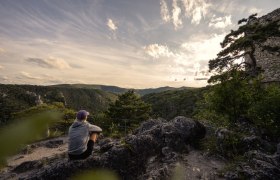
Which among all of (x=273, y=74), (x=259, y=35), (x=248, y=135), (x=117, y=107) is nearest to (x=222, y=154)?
(x=248, y=135)

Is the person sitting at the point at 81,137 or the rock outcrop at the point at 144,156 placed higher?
the person sitting at the point at 81,137

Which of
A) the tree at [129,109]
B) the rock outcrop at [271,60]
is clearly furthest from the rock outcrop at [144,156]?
the tree at [129,109]

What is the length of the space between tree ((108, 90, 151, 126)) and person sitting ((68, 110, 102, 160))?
1061 inches

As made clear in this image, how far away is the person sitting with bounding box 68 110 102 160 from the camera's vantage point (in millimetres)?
6211

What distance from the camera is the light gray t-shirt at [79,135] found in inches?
244

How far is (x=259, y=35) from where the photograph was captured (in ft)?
58.9

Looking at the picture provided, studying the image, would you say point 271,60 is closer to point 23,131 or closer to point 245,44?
point 245,44

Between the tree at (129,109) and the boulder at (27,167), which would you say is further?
the tree at (129,109)

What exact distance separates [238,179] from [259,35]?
1276cm

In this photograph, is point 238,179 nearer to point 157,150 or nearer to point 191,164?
point 191,164

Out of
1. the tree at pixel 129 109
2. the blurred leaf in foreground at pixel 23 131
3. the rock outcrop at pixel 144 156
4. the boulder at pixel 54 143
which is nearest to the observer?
the blurred leaf in foreground at pixel 23 131

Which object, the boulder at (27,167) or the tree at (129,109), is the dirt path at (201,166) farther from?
the tree at (129,109)

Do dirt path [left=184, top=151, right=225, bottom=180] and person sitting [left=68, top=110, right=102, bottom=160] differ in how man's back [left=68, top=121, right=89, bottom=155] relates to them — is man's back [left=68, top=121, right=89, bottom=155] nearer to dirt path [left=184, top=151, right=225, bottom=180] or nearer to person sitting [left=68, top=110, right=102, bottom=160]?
person sitting [left=68, top=110, right=102, bottom=160]

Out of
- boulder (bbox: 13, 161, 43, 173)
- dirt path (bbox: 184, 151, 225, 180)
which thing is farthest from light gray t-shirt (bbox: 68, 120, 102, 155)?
boulder (bbox: 13, 161, 43, 173)
